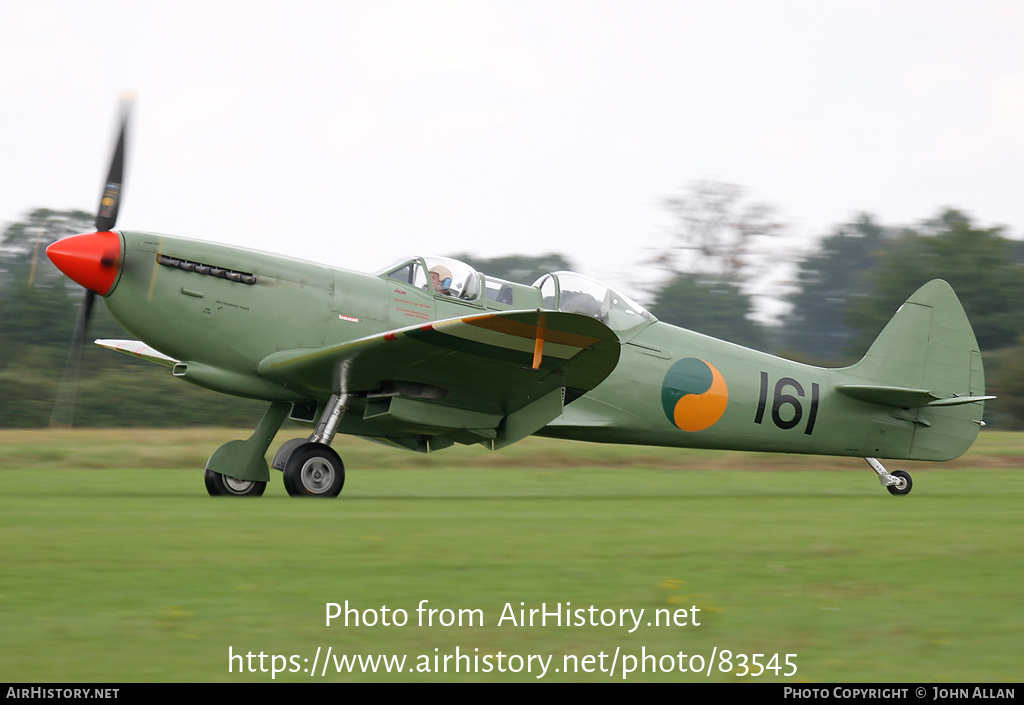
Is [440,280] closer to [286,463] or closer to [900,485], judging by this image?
[286,463]

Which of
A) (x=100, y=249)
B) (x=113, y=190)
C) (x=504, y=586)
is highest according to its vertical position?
(x=113, y=190)

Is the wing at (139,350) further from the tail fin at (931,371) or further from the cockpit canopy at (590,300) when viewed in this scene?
the tail fin at (931,371)

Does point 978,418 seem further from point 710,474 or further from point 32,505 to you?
point 32,505

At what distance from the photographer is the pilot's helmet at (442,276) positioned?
9.52 meters

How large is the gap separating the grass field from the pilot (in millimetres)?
1920

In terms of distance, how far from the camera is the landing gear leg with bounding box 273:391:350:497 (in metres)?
8.64

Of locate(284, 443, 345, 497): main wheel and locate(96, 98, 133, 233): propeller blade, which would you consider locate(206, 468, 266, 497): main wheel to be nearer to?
locate(284, 443, 345, 497): main wheel

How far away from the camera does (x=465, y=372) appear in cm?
874

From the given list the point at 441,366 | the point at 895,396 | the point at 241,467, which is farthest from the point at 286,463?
the point at 895,396

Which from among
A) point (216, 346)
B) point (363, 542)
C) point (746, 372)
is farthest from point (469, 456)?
point (363, 542)

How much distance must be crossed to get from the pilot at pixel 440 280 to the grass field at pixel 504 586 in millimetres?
1920

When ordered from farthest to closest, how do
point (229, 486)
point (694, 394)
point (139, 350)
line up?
point (139, 350), point (694, 394), point (229, 486)

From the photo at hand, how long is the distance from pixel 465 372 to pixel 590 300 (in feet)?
5.87

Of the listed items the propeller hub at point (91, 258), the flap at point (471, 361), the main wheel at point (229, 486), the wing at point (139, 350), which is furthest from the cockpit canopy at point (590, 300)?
the wing at point (139, 350)
